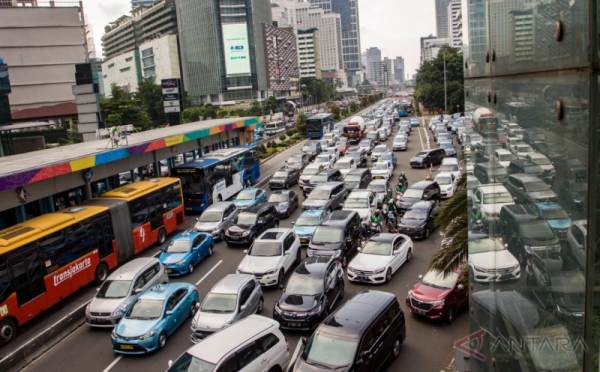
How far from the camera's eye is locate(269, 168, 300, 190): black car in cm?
3241

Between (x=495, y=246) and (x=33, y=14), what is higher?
(x=33, y=14)

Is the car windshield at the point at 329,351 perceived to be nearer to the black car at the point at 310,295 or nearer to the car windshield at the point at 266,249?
the black car at the point at 310,295

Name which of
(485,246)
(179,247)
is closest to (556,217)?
(485,246)

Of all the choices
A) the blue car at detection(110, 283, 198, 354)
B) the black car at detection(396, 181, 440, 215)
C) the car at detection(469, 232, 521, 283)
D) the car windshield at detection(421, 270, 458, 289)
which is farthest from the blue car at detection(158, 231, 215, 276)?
the car at detection(469, 232, 521, 283)

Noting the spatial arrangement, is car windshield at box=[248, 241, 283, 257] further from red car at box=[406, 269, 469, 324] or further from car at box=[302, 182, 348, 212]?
car at box=[302, 182, 348, 212]

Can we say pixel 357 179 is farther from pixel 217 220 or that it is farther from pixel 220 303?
pixel 220 303

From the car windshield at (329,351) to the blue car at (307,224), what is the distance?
944cm

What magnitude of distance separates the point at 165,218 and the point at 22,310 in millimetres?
8779

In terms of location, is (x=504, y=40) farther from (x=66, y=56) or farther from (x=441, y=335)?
(x=66, y=56)

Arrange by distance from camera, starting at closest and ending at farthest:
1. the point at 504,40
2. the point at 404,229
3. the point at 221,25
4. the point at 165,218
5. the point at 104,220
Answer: the point at 504,40, the point at 104,220, the point at 404,229, the point at 165,218, the point at 221,25

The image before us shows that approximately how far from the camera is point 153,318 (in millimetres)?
12805

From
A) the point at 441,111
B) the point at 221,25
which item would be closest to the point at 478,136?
the point at 441,111

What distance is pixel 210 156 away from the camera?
97.9 ft

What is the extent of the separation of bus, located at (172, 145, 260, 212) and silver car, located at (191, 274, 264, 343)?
13.0 meters
